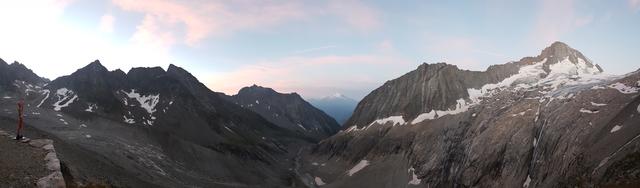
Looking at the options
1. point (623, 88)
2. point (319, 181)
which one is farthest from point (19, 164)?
point (319, 181)

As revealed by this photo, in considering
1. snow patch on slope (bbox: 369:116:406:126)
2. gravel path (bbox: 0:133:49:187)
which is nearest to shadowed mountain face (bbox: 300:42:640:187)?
snow patch on slope (bbox: 369:116:406:126)

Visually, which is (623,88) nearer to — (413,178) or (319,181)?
(413,178)

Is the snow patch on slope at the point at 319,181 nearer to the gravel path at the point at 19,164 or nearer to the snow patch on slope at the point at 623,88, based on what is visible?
the snow patch on slope at the point at 623,88

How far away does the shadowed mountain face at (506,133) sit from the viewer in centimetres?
7381

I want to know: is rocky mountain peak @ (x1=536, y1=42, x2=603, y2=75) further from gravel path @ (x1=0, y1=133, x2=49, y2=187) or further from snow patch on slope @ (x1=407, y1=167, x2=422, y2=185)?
gravel path @ (x1=0, y1=133, x2=49, y2=187)

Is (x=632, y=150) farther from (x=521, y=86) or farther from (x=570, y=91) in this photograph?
(x=521, y=86)

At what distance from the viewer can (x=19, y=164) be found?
43.8m

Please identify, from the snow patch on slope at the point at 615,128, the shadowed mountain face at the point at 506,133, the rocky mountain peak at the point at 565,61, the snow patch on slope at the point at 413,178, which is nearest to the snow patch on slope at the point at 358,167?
the shadowed mountain face at the point at 506,133

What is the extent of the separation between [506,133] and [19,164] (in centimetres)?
8901

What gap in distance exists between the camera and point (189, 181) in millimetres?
127688

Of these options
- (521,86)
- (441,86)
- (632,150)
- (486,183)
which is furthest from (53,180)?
(441,86)

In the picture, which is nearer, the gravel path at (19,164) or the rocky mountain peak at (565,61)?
the gravel path at (19,164)

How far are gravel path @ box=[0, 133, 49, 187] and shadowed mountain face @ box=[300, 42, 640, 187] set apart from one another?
59590 millimetres

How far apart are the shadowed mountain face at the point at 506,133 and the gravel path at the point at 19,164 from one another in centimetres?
5959
